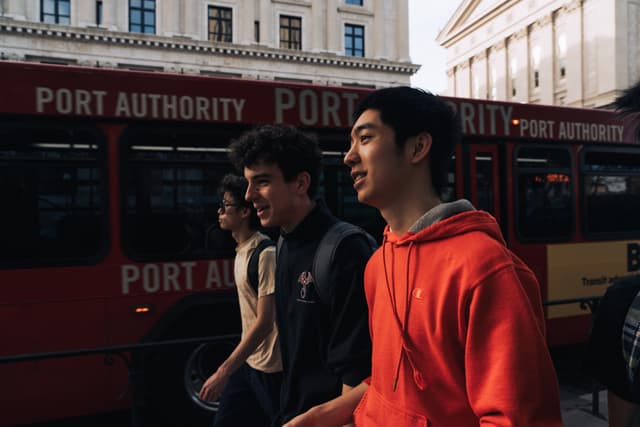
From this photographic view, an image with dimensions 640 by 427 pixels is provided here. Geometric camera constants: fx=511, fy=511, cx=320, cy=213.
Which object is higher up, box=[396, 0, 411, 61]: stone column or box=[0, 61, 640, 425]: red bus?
box=[396, 0, 411, 61]: stone column

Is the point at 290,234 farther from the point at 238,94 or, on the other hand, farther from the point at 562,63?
the point at 562,63

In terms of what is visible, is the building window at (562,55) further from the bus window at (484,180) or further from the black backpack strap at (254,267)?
the black backpack strap at (254,267)

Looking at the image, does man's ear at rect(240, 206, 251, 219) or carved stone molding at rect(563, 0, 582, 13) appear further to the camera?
carved stone molding at rect(563, 0, 582, 13)

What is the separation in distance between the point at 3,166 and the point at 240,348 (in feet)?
9.76

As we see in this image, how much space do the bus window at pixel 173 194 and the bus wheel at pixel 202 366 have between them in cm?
94

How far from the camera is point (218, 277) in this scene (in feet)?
16.2

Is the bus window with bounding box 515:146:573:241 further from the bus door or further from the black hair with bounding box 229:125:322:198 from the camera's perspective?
the black hair with bounding box 229:125:322:198

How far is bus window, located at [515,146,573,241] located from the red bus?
200 cm

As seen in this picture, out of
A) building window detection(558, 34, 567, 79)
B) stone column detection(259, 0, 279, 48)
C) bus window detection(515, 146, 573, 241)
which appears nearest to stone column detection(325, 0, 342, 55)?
stone column detection(259, 0, 279, 48)

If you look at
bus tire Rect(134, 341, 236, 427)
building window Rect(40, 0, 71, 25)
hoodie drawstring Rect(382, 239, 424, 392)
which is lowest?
bus tire Rect(134, 341, 236, 427)

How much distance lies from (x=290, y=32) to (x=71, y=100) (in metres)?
39.4

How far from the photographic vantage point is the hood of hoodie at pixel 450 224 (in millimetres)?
1197

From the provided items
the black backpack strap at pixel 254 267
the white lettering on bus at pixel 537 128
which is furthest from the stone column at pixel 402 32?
the black backpack strap at pixel 254 267

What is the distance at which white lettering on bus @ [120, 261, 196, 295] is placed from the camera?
15.1 feet
